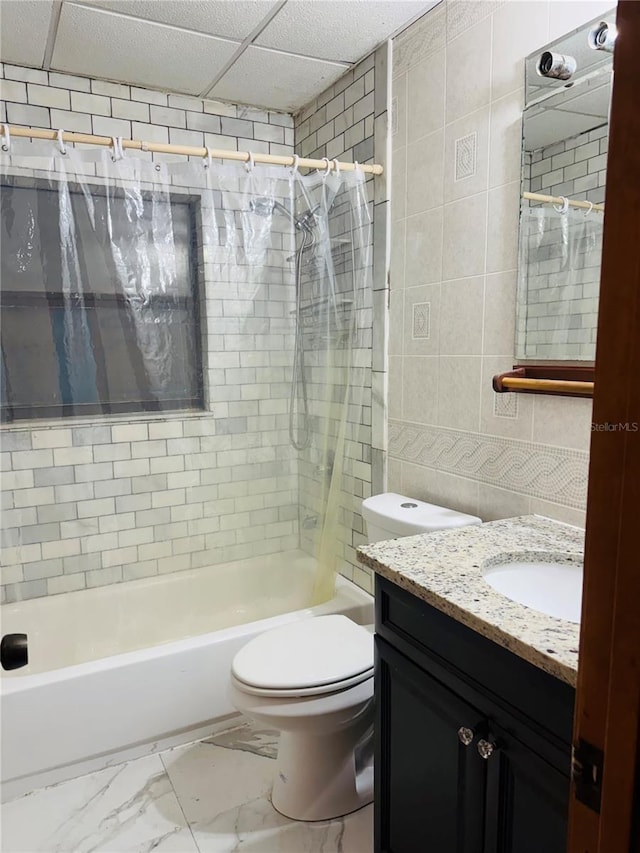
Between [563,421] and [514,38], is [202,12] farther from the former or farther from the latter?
[563,421]

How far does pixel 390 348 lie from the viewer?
225 cm

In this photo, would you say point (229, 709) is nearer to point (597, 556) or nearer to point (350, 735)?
point (350, 735)

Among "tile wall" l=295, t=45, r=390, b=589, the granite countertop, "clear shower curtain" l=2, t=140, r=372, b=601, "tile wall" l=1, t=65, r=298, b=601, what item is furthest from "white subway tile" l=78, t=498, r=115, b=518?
→ the granite countertop

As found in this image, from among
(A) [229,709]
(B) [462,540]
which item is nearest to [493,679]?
(B) [462,540]

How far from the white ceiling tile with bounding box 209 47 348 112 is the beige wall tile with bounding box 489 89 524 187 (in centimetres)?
90

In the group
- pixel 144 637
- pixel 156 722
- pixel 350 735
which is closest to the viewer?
pixel 350 735

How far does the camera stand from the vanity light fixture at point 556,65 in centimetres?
142

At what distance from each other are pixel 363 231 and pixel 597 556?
78.5 inches

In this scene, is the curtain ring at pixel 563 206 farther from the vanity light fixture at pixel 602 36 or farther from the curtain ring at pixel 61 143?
the curtain ring at pixel 61 143

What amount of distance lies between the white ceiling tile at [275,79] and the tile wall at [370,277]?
76mm

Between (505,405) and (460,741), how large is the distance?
3.08ft

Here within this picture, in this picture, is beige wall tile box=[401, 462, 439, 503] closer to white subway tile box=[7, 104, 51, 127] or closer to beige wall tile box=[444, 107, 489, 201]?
beige wall tile box=[444, 107, 489, 201]

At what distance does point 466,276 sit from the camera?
184cm

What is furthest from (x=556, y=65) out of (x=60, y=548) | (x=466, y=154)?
(x=60, y=548)
